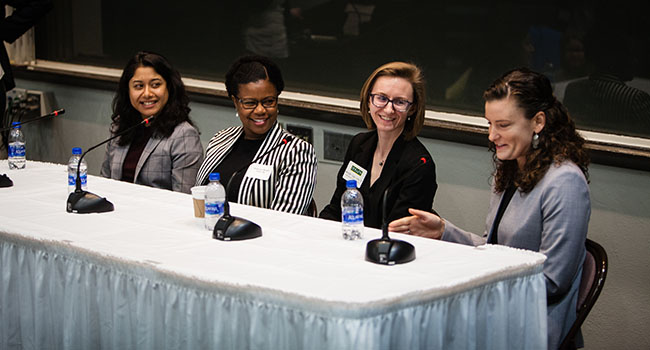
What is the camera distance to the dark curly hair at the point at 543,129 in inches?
95.5

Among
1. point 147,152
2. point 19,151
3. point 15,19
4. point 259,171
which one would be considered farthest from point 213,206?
point 15,19

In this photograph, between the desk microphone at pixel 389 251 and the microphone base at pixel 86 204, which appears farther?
the microphone base at pixel 86 204

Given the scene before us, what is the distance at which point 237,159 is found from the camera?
10.5 ft

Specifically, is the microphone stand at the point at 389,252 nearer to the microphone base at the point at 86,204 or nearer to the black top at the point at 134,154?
the microphone base at the point at 86,204

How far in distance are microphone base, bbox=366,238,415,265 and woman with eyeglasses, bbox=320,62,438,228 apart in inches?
28.2

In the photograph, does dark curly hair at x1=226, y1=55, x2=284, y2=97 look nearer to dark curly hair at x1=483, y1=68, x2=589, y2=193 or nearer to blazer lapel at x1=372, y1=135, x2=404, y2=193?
blazer lapel at x1=372, y1=135, x2=404, y2=193

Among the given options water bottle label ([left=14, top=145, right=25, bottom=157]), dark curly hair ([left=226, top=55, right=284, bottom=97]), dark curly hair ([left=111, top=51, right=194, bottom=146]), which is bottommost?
water bottle label ([left=14, top=145, right=25, bottom=157])

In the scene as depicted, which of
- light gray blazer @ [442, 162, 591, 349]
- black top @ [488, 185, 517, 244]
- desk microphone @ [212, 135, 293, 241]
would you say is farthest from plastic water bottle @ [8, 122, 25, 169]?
light gray blazer @ [442, 162, 591, 349]

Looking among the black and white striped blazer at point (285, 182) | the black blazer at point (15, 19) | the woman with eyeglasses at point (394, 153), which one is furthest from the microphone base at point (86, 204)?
the black blazer at point (15, 19)

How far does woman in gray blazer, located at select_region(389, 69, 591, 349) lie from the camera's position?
2330 millimetres

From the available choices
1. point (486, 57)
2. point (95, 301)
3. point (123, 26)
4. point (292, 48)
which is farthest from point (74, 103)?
point (95, 301)

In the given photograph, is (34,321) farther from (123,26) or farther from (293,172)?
(123,26)

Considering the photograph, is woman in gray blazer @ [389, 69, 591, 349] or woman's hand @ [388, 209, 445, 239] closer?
woman in gray blazer @ [389, 69, 591, 349]

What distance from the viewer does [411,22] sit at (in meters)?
3.84
